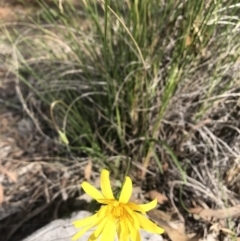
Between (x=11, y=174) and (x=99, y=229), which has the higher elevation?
(x=99, y=229)

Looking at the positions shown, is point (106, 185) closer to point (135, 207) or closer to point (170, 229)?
point (135, 207)

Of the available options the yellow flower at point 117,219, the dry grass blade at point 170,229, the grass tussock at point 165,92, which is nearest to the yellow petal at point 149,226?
the yellow flower at point 117,219

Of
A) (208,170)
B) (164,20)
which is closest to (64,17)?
(164,20)

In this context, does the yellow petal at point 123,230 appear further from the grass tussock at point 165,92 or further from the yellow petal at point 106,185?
the grass tussock at point 165,92

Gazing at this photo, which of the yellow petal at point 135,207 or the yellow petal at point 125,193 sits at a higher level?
the yellow petal at point 125,193

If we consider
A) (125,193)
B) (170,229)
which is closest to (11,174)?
(170,229)

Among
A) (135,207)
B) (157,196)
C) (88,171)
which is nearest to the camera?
(135,207)
